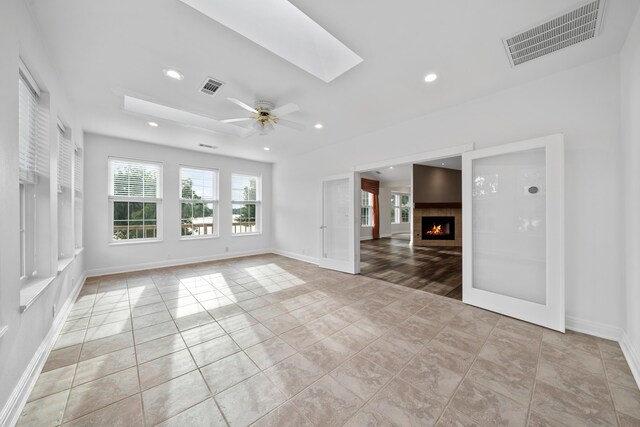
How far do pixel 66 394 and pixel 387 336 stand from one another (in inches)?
101

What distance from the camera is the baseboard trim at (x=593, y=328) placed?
7.38 feet

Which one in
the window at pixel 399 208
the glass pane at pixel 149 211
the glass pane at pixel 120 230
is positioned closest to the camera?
the glass pane at pixel 120 230

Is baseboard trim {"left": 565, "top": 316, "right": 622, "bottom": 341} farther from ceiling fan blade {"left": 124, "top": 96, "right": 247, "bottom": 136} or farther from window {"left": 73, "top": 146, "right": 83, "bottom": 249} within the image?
window {"left": 73, "top": 146, "right": 83, "bottom": 249}

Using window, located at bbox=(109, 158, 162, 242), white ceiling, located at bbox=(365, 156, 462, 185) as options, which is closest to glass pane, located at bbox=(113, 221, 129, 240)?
window, located at bbox=(109, 158, 162, 242)

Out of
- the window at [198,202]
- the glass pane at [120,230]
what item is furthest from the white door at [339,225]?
the glass pane at [120,230]

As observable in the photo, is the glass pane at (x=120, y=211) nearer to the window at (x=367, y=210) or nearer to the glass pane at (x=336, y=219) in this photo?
the glass pane at (x=336, y=219)

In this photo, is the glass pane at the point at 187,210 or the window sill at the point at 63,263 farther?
the glass pane at the point at 187,210

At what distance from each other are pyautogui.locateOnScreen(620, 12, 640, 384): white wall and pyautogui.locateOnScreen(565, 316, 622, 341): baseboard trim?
0.18m

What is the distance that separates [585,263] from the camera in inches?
94.7

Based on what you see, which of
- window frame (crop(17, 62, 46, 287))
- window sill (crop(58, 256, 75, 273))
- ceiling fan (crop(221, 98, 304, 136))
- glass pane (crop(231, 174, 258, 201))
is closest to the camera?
window frame (crop(17, 62, 46, 287))

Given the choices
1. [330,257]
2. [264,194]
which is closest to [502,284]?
[330,257]

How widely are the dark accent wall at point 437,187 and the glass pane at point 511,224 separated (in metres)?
5.55

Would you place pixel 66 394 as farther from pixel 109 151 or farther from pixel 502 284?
pixel 109 151

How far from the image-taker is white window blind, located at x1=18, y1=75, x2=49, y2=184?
1.92 metres
